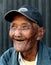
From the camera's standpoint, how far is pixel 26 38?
2693mm

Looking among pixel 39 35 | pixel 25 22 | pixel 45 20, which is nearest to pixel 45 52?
pixel 39 35

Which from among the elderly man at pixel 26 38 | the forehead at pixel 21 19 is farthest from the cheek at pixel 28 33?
the forehead at pixel 21 19

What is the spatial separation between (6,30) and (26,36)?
232 cm

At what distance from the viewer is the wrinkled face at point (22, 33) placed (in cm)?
267

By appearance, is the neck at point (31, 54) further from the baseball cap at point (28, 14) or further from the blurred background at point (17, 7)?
the blurred background at point (17, 7)

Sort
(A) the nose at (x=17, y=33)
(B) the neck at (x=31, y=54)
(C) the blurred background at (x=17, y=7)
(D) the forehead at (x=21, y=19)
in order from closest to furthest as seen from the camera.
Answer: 1. (A) the nose at (x=17, y=33)
2. (D) the forehead at (x=21, y=19)
3. (B) the neck at (x=31, y=54)
4. (C) the blurred background at (x=17, y=7)

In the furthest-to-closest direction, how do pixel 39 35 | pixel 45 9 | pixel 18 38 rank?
pixel 45 9, pixel 39 35, pixel 18 38

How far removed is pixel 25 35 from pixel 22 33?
36mm

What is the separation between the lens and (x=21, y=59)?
288 centimetres

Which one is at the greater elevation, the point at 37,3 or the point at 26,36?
the point at 37,3

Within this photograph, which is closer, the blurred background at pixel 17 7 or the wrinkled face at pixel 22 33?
the wrinkled face at pixel 22 33

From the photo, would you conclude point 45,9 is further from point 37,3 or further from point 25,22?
point 25,22

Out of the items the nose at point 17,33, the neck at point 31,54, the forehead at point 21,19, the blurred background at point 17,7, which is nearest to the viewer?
the nose at point 17,33

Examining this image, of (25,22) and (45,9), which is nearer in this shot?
(25,22)
